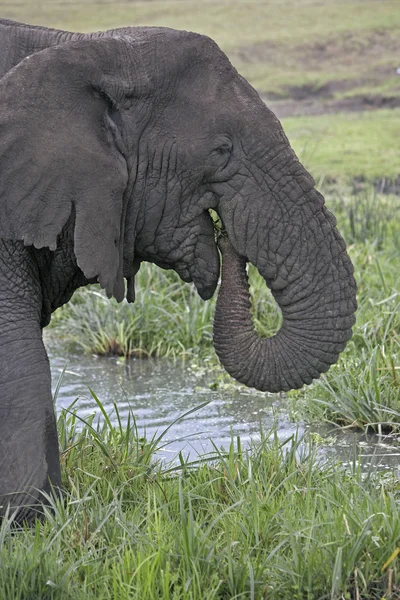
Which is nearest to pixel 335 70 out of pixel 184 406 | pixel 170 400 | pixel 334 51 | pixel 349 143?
pixel 334 51

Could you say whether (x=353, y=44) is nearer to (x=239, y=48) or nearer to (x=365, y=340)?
(x=239, y=48)

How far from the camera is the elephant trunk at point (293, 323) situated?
457cm

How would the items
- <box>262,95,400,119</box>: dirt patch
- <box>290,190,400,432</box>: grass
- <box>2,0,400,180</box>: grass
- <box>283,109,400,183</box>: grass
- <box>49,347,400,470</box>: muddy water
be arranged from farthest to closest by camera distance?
1. <box>2,0,400,180</box>: grass
2. <box>262,95,400,119</box>: dirt patch
3. <box>283,109,400,183</box>: grass
4. <box>290,190,400,432</box>: grass
5. <box>49,347,400,470</box>: muddy water

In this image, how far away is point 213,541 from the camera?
406 centimetres

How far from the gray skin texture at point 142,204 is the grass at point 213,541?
340 millimetres

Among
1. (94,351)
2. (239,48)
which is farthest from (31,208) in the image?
(239,48)

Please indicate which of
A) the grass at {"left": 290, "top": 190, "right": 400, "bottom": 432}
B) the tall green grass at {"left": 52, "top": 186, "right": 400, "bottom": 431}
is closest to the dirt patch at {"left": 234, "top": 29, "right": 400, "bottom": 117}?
the tall green grass at {"left": 52, "top": 186, "right": 400, "bottom": 431}

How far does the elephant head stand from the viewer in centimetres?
438

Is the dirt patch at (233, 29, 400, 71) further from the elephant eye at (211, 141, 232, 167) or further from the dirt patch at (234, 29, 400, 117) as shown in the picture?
the elephant eye at (211, 141, 232, 167)

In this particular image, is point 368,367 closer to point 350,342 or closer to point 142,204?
point 350,342

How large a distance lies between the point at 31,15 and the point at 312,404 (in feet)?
59.2

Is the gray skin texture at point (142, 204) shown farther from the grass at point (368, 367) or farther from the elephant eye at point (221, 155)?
the grass at point (368, 367)

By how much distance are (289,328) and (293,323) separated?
0.09 feet

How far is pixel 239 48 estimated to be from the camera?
75.8 ft
